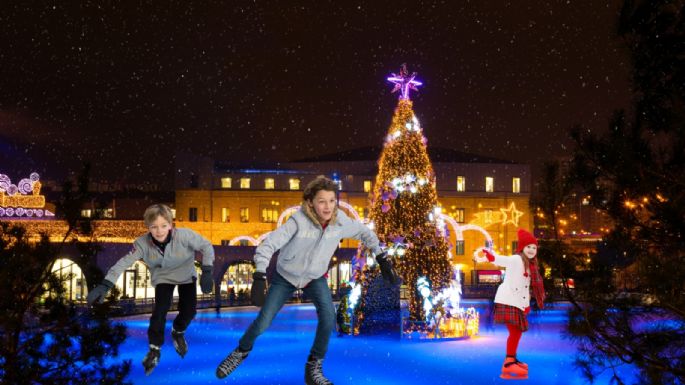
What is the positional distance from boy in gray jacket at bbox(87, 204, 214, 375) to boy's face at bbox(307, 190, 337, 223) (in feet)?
3.20

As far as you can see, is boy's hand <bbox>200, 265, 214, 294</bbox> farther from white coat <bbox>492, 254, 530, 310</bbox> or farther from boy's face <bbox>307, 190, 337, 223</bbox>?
white coat <bbox>492, 254, 530, 310</bbox>

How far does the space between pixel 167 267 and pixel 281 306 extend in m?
1.00

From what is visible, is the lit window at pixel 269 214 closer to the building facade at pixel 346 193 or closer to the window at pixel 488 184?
the building facade at pixel 346 193

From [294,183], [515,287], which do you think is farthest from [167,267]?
[294,183]

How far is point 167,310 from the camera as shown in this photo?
20.9 ft

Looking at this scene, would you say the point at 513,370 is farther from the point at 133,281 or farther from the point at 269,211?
the point at 269,211

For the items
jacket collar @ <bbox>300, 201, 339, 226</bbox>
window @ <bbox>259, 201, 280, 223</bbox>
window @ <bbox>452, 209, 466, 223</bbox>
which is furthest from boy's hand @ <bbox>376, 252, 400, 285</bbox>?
window @ <bbox>452, 209, 466, 223</bbox>

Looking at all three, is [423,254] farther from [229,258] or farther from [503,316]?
[229,258]

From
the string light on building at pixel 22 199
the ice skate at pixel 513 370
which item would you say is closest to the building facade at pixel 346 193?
the string light on building at pixel 22 199

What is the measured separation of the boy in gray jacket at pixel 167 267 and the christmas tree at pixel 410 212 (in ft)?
46.2

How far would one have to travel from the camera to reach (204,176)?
66.7 m

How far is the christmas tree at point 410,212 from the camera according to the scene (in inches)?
821

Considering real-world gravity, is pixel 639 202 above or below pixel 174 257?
above

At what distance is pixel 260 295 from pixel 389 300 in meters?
17.5
